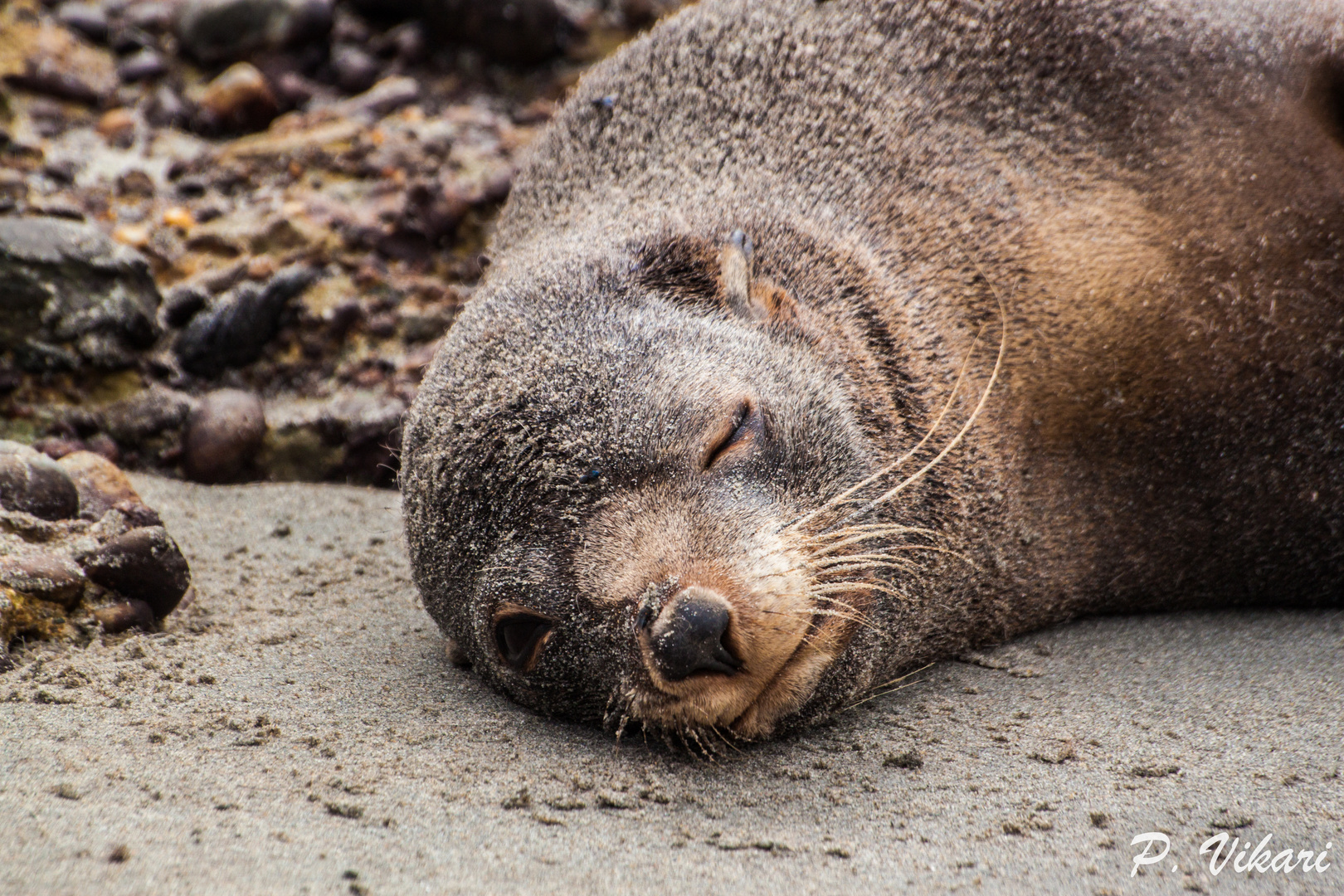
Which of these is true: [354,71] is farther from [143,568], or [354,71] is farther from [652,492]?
[652,492]

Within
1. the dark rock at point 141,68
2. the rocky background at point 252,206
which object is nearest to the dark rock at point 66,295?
the rocky background at point 252,206

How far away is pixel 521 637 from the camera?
10.2 ft

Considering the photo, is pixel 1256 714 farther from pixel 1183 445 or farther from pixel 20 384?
pixel 20 384

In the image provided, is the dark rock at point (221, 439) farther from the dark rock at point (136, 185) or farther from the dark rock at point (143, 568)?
the dark rock at point (136, 185)

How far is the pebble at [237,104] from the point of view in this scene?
7.22m

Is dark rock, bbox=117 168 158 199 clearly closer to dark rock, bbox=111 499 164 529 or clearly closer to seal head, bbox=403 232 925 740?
dark rock, bbox=111 499 164 529

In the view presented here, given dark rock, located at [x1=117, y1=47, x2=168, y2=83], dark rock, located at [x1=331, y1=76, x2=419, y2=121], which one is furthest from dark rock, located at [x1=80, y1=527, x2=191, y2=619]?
dark rock, located at [x1=117, y1=47, x2=168, y2=83]

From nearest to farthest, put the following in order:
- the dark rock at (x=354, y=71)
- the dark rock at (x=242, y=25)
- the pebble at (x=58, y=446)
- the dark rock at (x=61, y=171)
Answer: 1. the pebble at (x=58, y=446)
2. the dark rock at (x=61, y=171)
3. the dark rock at (x=242, y=25)
4. the dark rock at (x=354, y=71)

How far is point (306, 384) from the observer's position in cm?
560

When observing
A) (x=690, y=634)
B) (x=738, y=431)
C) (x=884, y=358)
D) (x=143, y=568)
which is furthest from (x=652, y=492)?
(x=143, y=568)

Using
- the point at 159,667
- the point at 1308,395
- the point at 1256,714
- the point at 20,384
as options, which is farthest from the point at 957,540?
the point at 20,384

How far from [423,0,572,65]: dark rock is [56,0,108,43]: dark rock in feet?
6.79

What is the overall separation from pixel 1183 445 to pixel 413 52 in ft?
20.1

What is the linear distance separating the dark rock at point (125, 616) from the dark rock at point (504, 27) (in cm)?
560
